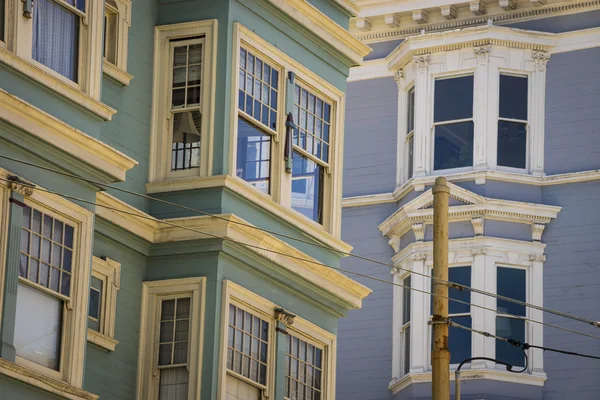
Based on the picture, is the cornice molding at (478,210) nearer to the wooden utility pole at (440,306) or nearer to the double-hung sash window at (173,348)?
the double-hung sash window at (173,348)

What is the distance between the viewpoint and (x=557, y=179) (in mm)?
37969

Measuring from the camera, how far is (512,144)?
38500 millimetres

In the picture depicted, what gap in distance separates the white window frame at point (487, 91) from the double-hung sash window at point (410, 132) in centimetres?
52

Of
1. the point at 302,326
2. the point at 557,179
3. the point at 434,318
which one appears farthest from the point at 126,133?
the point at 557,179

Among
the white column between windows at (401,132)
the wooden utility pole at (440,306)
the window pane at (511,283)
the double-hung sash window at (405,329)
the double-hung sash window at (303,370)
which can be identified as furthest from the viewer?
the white column between windows at (401,132)

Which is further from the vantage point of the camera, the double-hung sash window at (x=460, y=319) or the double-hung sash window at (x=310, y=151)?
the double-hung sash window at (x=460, y=319)

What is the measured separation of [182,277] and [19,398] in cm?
427

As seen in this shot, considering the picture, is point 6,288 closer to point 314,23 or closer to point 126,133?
point 126,133

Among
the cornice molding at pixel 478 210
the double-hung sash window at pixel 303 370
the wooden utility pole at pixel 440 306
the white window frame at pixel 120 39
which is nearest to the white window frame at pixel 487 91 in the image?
the cornice molding at pixel 478 210

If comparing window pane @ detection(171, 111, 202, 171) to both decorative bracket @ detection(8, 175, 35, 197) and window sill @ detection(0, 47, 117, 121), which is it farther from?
decorative bracket @ detection(8, 175, 35, 197)

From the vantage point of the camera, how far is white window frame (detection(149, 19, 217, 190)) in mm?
25531

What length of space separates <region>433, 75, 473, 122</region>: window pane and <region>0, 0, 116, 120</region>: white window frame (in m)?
15.9

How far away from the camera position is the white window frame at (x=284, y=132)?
25.9 metres

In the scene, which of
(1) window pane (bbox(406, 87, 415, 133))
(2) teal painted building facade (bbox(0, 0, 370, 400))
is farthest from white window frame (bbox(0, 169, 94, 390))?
(1) window pane (bbox(406, 87, 415, 133))
